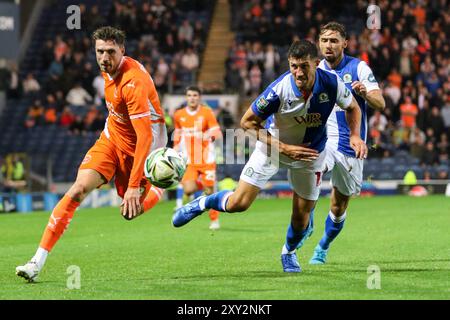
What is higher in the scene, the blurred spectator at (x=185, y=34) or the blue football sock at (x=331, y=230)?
the blue football sock at (x=331, y=230)

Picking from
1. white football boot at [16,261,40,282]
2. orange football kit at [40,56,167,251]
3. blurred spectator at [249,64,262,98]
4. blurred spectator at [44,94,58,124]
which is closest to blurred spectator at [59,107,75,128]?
blurred spectator at [44,94,58,124]

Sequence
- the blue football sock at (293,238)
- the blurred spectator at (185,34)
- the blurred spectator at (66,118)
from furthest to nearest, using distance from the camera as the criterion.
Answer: the blurred spectator at (185,34)
the blurred spectator at (66,118)
the blue football sock at (293,238)

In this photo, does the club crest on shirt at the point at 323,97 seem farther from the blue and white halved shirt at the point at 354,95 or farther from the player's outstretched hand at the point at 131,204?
the player's outstretched hand at the point at 131,204

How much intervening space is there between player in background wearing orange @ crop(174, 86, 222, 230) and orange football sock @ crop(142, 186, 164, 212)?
6.65m

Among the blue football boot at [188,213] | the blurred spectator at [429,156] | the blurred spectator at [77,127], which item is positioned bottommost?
the blurred spectator at [429,156]

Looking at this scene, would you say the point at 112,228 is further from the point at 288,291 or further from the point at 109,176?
the point at 288,291

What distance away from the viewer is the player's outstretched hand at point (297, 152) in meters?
8.77

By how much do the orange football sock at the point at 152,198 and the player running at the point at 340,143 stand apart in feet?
6.14

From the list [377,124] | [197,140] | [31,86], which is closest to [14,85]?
[31,86]

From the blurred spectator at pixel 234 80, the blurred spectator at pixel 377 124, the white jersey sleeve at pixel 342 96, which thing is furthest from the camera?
A: the blurred spectator at pixel 234 80

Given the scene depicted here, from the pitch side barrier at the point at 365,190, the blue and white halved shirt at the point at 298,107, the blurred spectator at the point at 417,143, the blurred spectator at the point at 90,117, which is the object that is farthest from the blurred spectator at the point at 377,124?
the blue and white halved shirt at the point at 298,107

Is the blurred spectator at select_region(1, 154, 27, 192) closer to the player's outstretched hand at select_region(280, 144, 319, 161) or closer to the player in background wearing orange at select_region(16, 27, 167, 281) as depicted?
the player in background wearing orange at select_region(16, 27, 167, 281)

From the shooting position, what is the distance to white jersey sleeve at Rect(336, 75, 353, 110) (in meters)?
9.08
